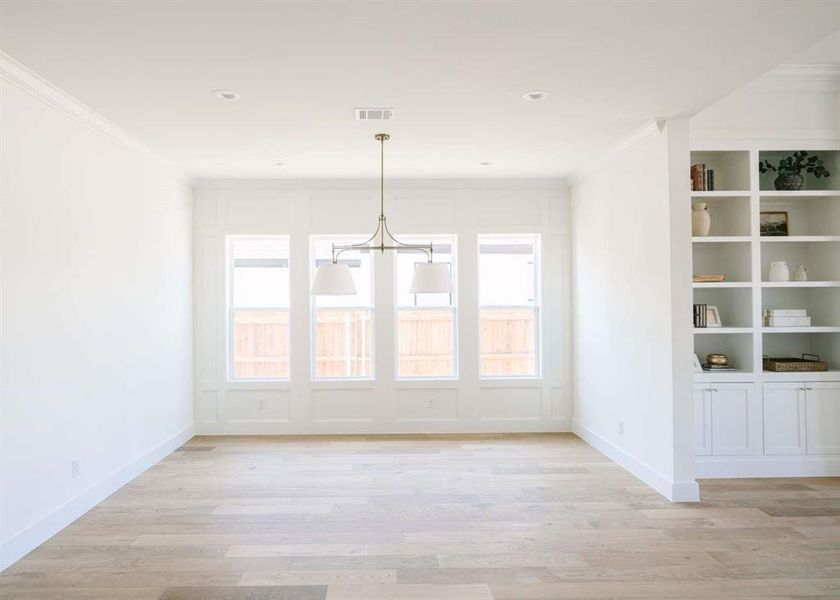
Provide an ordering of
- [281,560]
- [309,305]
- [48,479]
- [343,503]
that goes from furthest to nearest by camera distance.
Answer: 1. [309,305]
2. [343,503]
3. [48,479]
4. [281,560]

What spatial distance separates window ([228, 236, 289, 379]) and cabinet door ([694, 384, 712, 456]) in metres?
4.04

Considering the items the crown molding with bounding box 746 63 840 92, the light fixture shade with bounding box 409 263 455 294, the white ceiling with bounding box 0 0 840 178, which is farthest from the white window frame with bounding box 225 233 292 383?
the crown molding with bounding box 746 63 840 92

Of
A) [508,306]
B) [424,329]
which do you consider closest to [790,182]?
[508,306]

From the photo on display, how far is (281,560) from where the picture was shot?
3139mm

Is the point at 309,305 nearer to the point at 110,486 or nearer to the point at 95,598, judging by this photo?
the point at 110,486

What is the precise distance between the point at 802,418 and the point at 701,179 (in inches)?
81.1

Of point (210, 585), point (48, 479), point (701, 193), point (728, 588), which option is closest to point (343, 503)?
point (210, 585)

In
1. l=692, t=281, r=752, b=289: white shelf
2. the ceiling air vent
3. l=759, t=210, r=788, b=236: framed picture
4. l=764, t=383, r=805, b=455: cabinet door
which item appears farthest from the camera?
l=759, t=210, r=788, b=236: framed picture

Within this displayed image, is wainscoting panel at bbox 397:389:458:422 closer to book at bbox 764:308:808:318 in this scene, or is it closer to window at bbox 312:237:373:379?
window at bbox 312:237:373:379

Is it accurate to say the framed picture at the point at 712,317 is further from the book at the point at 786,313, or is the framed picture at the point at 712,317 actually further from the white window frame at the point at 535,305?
the white window frame at the point at 535,305

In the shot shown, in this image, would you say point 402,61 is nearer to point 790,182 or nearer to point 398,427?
point 790,182

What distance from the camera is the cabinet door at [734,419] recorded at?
450 centimetres

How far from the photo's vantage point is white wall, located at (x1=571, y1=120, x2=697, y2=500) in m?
4.03

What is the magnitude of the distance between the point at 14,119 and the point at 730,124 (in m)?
4.93
